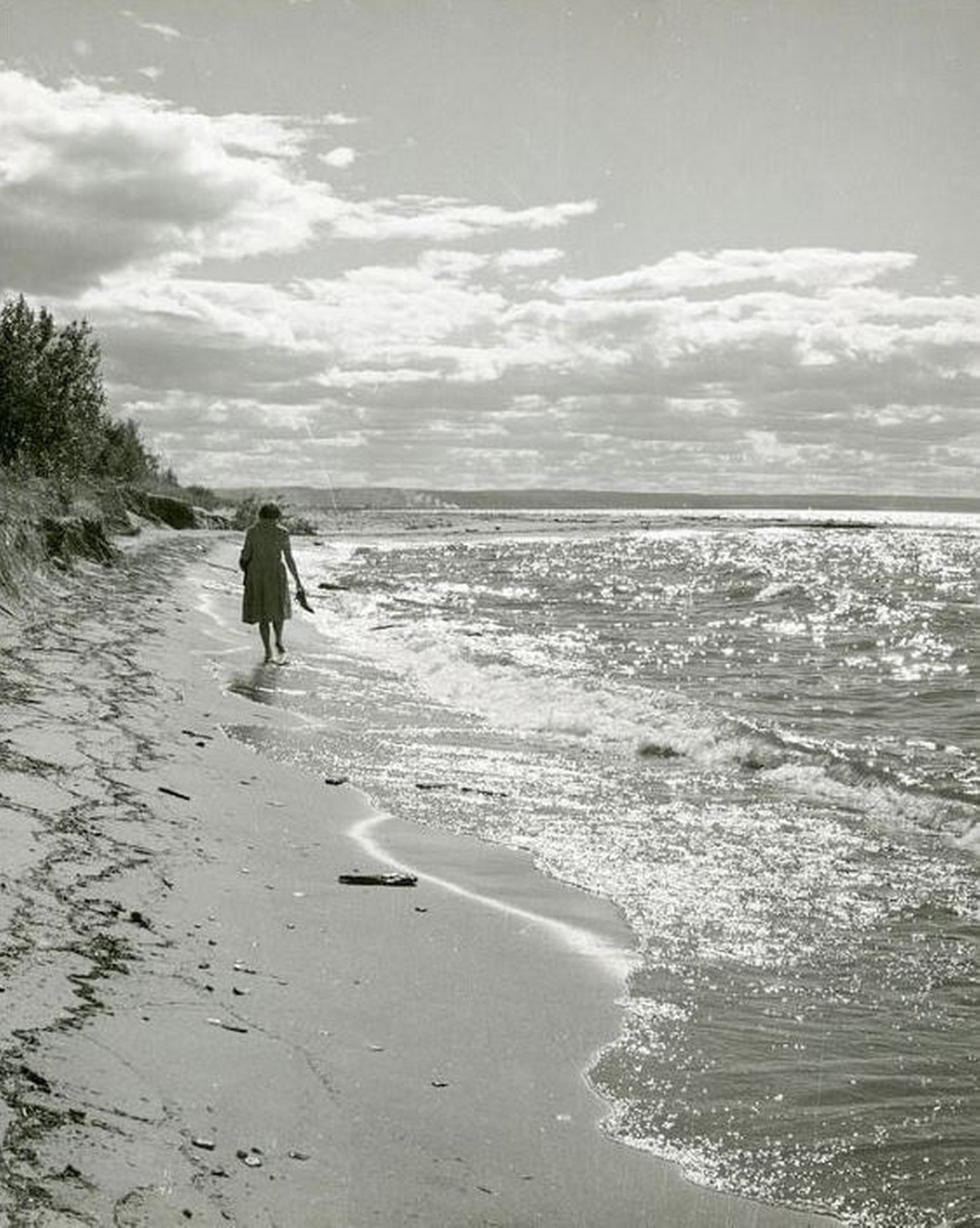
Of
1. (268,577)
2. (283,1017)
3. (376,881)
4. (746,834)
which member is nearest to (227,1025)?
(283,1017)

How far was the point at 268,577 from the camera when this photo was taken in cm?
1641

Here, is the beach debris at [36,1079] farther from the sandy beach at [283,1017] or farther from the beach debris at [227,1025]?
the beach debris at [227,1025]

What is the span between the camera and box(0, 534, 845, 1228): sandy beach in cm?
317

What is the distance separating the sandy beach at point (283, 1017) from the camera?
317cm

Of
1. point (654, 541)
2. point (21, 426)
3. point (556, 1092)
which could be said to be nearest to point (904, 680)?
point (556, 1092)

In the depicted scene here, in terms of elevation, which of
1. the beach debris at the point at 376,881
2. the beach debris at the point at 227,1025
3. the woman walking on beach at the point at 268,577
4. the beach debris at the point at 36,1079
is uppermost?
the woman walking on beach at the point at 268,577

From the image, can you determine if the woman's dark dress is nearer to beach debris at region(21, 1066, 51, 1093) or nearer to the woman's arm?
the woman's arm

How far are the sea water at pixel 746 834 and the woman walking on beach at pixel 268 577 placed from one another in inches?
35.6

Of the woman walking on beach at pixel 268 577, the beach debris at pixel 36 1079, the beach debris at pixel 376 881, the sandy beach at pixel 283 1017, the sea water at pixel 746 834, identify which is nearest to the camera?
the sandy beach at pixel 283 1017

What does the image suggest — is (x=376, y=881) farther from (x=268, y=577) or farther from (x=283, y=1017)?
(x=268, y=577)

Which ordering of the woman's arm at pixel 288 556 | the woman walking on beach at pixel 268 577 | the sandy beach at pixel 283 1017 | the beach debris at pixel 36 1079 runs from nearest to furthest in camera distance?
1. the sandy beach at pixel 283 1017
2. the beach debris at pixel 36 1079
3. the woman walking on beach at pixel 268 577
4. the woman's arm at pixel 288 556

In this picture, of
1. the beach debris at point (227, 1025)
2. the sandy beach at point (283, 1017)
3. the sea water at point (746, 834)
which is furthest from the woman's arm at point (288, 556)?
the beach debris at point (227, 1025)

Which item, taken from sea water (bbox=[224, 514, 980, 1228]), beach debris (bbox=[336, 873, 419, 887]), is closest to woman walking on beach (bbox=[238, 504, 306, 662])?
sea water (bbox=[224, 514, 980, 1228])

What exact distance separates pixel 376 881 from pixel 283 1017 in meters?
1.96
